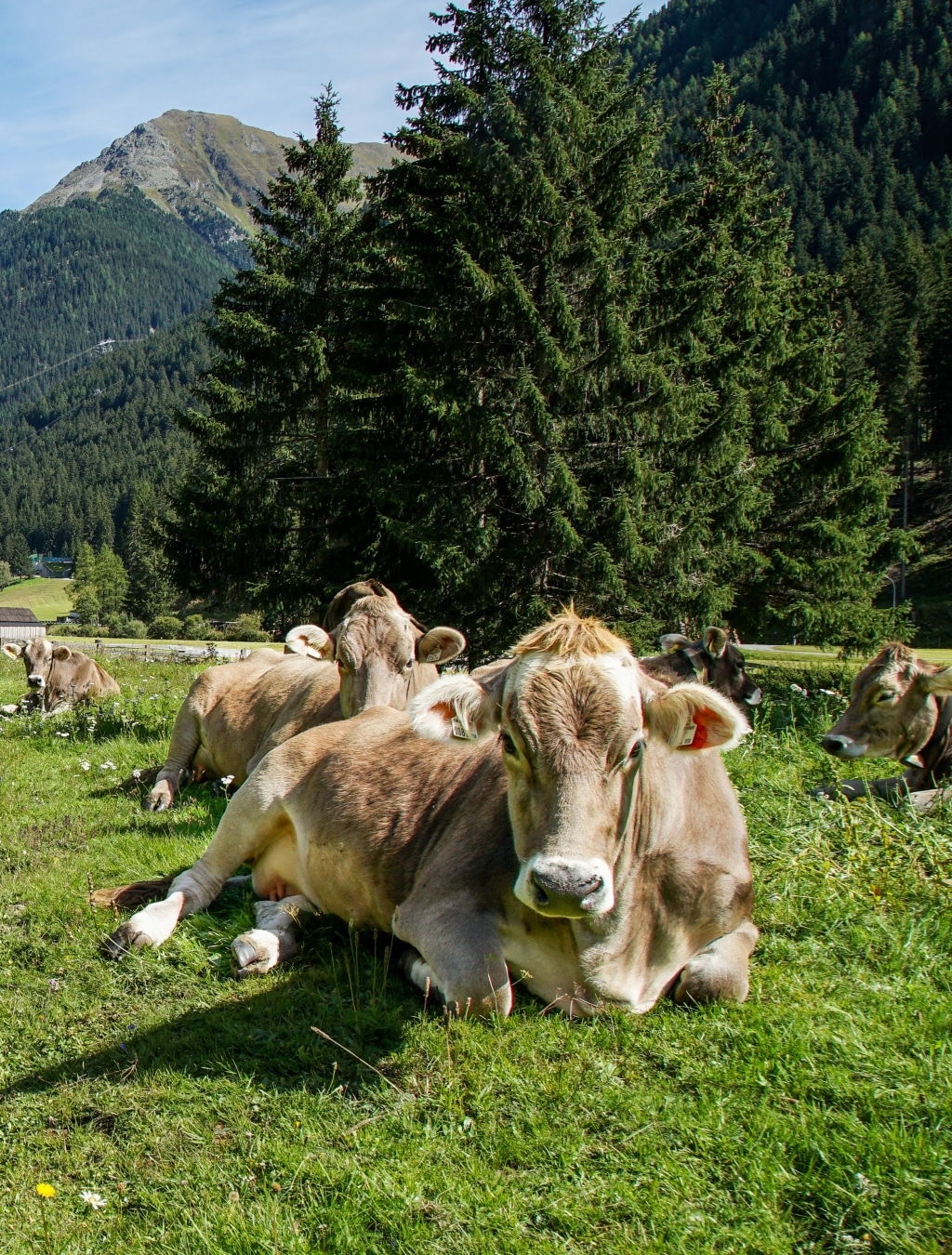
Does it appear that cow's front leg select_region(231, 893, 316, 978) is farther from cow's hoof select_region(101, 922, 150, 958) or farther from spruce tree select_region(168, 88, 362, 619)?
spruce tree select_region(168, 88, 362, 619)

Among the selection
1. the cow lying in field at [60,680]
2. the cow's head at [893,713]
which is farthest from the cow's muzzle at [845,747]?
the cow lying in field at [60,680]

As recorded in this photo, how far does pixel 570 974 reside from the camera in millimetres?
3736

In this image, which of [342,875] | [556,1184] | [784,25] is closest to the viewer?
[556,1184]

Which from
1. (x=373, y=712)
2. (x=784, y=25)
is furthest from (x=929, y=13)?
(x=373, y=712)

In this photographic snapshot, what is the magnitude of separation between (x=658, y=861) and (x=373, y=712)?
2679 millimetres

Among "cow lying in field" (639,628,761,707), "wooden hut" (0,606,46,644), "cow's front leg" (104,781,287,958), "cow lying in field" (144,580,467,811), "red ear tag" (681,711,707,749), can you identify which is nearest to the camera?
"red ear tag" (681,711,707,749)

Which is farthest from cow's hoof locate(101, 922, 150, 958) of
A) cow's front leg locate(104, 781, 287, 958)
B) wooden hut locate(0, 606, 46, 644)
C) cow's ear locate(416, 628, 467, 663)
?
wooden hut locate(0, 606, 46, 644)

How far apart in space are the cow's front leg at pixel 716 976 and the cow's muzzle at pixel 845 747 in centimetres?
415

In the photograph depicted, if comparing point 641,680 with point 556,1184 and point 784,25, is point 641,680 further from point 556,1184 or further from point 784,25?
point 784,25

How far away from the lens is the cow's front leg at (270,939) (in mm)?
4379

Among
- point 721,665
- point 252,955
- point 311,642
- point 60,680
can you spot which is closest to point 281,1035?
point 252,955

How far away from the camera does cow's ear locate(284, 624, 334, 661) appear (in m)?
7.88

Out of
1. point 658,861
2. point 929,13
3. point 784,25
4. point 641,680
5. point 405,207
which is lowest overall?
point 658,861

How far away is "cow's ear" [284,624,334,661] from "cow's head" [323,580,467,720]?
232 mm
